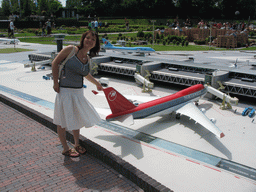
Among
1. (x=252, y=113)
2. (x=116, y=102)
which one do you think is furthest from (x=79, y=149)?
(x=252, y=113)

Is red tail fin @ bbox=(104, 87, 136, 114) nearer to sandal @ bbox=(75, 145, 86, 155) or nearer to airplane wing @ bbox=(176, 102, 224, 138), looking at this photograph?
sandal @ bbox=(75, 145, 86, 155)

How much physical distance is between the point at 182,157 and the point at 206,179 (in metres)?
1.81

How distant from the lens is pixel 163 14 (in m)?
129

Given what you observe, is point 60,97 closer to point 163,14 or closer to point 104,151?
point 104,151

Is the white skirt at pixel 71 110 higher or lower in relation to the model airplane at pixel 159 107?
higher

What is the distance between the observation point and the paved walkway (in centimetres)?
766

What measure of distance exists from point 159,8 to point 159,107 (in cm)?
12262

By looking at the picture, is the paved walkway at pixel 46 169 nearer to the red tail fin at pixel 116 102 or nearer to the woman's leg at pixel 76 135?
the woman's leg at pixel 76 135

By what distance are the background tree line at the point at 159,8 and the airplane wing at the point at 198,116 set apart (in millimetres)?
114207

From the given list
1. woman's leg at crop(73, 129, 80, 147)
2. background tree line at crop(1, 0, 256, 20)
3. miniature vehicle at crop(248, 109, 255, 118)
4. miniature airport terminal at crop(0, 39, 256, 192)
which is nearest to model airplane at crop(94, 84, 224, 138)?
miniature airport terminal at crop(0, 39, 256, 192)

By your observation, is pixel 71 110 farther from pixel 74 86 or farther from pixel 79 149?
pixel 79 149

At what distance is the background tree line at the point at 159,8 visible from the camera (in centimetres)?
11931

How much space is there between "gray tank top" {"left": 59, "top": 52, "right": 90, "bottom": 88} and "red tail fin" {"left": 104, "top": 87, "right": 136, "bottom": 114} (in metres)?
3.48

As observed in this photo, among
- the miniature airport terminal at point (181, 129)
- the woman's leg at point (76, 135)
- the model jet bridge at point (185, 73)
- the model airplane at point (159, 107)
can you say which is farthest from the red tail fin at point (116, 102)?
the model jet bridge at point (185, 73)
